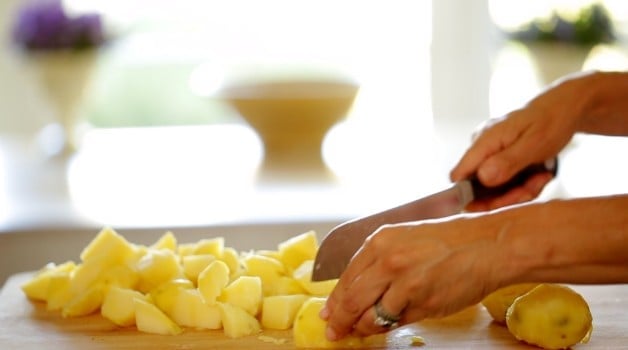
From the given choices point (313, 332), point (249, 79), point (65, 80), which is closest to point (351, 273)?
point (313, 332)

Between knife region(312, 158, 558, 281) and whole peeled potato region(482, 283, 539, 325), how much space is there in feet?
0.45

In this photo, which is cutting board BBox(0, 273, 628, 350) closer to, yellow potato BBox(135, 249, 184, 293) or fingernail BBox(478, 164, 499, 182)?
yellow potato BBox(135, 249, 184, 293)

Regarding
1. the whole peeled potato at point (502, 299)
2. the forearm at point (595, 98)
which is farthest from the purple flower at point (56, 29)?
the whole peeled potato at point (502, 299)

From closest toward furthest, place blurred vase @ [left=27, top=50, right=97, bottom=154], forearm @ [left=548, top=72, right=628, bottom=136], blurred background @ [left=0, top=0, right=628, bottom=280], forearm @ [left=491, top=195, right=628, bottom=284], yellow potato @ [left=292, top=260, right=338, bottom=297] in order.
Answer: forearm @ [left=491, top=195, right=628, bottom=284]
yellow potato @ [left=292, top=260, right=338, bottom=297]
forearm @ [left=548, top=72, right=628, bottom=136]
blurred background @ [left=0, top=0, right=628, bottom=280]
blurred vase @ [left=27, top=50, right=97, bottom=154]

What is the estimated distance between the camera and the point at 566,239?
116 centimetres

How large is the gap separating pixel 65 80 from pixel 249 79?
1.50ft

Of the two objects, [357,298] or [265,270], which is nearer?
[357,298]

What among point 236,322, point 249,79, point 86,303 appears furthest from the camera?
point 249,79

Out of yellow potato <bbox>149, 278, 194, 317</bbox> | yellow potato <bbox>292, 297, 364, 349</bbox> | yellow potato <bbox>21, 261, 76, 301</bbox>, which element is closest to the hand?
yellow potato <bbox>292, 297, 364, 349</bbox>

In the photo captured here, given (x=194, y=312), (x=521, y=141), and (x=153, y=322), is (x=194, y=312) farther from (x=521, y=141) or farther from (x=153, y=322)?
(x=521, y=141)

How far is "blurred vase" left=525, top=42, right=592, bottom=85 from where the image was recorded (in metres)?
2.60

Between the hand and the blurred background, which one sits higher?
the blurred background

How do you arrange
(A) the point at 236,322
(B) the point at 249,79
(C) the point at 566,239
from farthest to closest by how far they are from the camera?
(B) the point at 249,79 → (A) the point at 236,322 → (C) the point at 566,239

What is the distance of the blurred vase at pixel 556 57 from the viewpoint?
2600 mm
